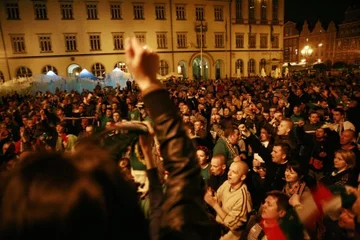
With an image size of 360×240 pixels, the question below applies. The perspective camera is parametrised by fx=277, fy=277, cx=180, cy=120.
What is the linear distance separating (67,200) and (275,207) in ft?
9.46

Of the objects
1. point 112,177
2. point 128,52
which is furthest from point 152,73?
point 112,177

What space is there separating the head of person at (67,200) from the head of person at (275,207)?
2.64 meters

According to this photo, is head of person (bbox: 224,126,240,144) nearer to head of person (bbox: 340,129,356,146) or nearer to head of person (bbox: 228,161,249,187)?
head of person (bbox: 228,161,249,187)

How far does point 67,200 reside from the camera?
72 cm

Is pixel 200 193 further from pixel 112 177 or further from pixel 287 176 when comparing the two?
pixel 287 176

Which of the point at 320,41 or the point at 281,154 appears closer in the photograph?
the point at 281,154

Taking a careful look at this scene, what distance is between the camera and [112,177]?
83 centimetres

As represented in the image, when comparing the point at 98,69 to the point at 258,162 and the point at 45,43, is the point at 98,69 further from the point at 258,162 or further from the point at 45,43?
the point at 258,162

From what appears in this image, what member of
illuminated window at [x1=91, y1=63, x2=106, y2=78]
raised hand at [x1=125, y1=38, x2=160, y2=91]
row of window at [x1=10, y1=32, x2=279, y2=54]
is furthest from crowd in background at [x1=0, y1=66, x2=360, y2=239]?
illuminated window at [x1=91, y1=63, x2=106, y2=78]

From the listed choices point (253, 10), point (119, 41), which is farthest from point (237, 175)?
point (253, 10)

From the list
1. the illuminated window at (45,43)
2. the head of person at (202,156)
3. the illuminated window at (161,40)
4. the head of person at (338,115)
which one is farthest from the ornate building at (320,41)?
the head of person at (202,156)

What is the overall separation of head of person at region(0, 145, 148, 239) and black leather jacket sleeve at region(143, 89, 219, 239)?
32cm

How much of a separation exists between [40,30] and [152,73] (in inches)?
1287

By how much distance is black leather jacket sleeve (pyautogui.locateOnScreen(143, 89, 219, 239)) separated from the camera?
3.79ft
